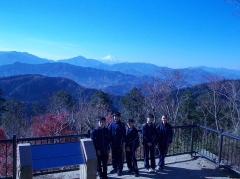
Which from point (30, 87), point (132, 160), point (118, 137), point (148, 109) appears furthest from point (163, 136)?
point (30, 87)

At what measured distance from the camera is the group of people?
5.81 metres

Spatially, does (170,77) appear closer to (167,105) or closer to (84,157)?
(167,105)

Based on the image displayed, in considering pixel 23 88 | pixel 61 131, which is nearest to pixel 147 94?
pixel 61 131

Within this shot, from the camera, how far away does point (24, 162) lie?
15.5 feet

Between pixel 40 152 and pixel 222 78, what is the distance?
21.1m

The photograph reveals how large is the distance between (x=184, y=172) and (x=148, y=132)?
159cm

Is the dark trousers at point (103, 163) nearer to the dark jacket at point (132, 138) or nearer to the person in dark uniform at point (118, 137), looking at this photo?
the person in dark uniform at point (118, 137)

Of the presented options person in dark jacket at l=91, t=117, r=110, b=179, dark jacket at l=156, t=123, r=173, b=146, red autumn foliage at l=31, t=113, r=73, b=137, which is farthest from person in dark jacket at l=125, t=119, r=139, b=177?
red autumn foliage at l=31, t=113, r=73, b=137

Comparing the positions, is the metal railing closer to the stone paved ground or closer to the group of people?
the stone paved ground

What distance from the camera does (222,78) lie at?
74.2 feet

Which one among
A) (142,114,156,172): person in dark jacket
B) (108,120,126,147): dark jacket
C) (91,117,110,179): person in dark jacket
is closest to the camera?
(91,117,110,179): person in dark jacket

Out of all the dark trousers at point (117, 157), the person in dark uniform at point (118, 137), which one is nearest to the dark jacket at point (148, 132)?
the person in dark uniform at point (118, 137)

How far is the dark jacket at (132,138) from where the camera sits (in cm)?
617

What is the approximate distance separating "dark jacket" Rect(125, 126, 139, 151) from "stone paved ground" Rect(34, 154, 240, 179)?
79 centimetres
